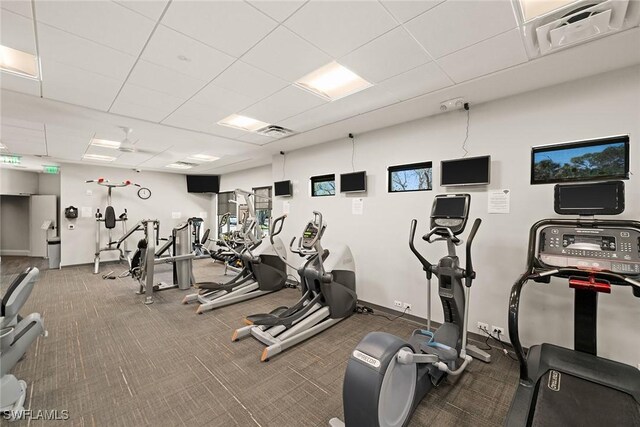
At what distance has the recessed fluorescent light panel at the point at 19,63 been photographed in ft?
7.92

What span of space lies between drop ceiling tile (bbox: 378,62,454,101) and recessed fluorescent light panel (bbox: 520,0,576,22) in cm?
70

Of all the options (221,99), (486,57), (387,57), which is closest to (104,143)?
(221,99)

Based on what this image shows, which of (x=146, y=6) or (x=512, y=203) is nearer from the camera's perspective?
(x=146, y=6)

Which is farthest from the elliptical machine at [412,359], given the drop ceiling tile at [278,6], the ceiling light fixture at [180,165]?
the ceiling light fixture at [180,165]

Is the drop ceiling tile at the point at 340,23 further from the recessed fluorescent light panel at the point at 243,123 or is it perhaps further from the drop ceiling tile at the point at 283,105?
the recessed fluorescent light panel at the point at 243,123

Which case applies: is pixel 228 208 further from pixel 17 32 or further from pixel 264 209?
pixel 17 32

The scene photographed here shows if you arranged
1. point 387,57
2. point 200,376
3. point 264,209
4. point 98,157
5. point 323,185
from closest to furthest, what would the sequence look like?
1. point 387,57
2. point 200,376
3. point 323,185
4. point 98,157
5. point 264,209

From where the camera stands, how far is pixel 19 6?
1733mm

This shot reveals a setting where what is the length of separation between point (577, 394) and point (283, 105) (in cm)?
385

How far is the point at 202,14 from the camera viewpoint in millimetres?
1805

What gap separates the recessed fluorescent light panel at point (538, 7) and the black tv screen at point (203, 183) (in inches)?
373

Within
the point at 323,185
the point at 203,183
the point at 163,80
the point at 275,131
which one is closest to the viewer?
the point at 163,80

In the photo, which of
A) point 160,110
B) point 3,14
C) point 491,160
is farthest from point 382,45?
point 160,110

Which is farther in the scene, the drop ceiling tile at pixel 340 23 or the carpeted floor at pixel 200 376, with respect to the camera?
the carpeted floor at pixel 200 376
